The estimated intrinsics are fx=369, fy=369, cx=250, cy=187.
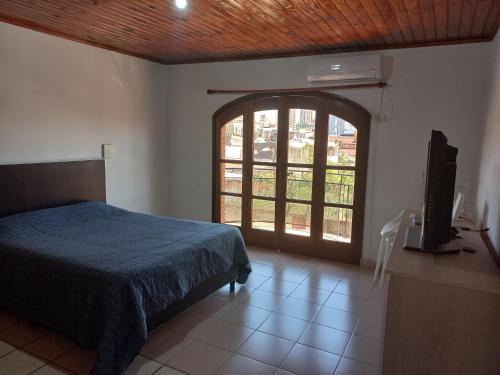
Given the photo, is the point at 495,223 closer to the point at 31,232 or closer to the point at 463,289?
the point at 463,289

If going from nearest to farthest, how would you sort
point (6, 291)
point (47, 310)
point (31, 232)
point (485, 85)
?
point (47, 310), point (6, 291), point (31, 232), point (485, 85)

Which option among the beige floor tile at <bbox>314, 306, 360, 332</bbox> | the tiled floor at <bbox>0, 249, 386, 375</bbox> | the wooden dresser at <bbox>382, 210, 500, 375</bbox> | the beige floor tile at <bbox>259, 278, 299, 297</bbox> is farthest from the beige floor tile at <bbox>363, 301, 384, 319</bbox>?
the wooden dresser at <bbox>382, 210, 500, 375</bbox>

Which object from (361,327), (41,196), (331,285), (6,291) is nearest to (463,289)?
(361,327)

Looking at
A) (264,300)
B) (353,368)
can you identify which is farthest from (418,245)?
(264,300)

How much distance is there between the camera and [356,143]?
405 cm

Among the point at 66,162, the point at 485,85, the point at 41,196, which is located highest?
the point at 485,85

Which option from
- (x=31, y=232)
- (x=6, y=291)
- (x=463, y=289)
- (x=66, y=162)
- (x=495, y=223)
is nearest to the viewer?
(x=463, y=289)

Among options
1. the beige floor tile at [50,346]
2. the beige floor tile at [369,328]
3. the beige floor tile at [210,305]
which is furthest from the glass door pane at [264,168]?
the beige floor tile at [50,346]

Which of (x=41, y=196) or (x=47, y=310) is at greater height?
(x=41, y=196)

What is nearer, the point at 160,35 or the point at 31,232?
the point at 31,232

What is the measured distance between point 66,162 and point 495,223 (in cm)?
366

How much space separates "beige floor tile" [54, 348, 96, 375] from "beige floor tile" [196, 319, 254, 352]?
2.33 feet

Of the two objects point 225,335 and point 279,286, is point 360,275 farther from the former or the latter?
point 225,335

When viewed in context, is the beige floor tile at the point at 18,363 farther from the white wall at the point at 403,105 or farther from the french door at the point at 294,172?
the white wall at the point at 403,105
